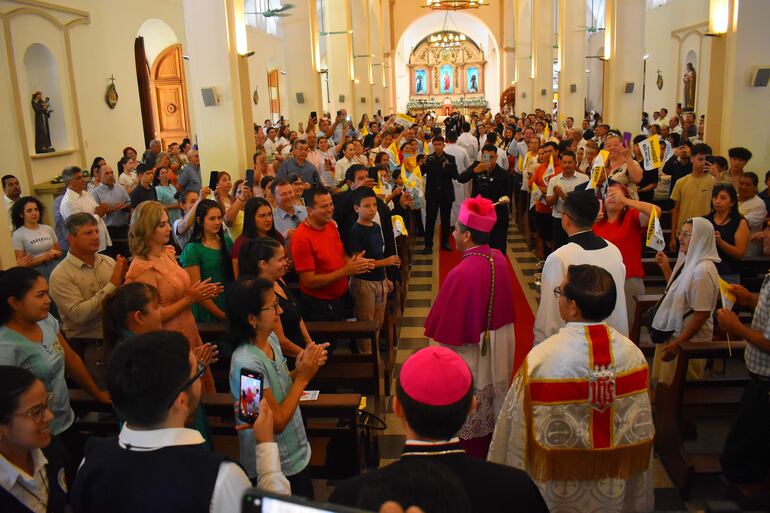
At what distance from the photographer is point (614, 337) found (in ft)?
9.45

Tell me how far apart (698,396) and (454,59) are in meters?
41.2

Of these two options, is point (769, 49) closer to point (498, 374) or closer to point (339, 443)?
point (498, 374)

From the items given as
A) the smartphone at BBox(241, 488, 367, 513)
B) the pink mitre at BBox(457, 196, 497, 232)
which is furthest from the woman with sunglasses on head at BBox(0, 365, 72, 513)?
the pink mitre at BBox(457, 196, 497, 232)

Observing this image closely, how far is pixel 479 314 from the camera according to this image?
155 inches

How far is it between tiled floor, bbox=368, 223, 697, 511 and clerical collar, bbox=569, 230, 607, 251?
66cm

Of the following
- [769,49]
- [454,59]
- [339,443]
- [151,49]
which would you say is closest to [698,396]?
[339,443]

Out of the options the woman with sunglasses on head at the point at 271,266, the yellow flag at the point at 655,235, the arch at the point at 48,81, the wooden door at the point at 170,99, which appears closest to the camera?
the woman with sunglasses on head at the point at 271,266

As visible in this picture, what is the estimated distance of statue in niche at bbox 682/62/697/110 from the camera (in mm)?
19125

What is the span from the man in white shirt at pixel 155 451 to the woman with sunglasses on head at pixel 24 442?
22.0 inches

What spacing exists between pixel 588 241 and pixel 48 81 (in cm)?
1195

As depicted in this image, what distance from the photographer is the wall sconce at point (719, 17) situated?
914cm

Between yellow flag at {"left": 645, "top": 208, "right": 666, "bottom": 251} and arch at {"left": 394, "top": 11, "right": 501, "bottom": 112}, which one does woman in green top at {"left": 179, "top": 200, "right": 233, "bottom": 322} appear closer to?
yellow flag at {"left": 645, "top": 208, "right": 666, "bottom": 251}

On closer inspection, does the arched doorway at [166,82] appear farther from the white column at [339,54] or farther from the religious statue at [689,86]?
the religious statue at [689,86]

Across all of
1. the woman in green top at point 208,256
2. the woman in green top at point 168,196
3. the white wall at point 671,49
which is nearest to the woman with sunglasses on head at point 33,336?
the woman in green top at point 208,256
